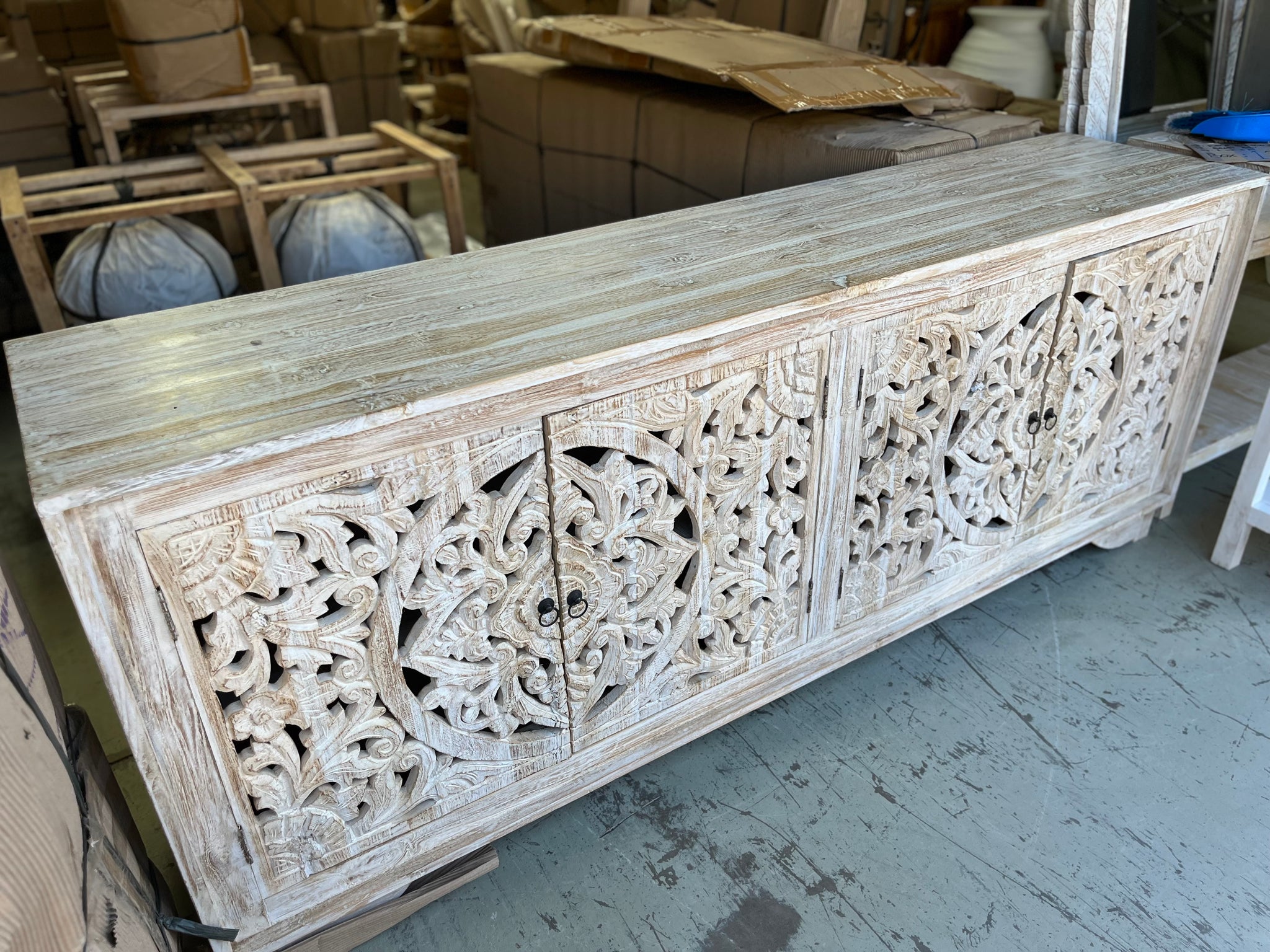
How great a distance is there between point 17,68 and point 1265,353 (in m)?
3.83

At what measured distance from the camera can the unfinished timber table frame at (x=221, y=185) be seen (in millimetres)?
1986

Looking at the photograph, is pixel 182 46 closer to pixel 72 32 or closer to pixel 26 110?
pixel 26 110

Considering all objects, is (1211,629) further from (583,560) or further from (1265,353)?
(583,560)

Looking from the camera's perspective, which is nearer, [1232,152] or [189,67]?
[1232,152]

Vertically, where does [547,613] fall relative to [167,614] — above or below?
below

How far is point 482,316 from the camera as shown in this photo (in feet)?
3.92

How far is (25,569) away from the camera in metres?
2.11

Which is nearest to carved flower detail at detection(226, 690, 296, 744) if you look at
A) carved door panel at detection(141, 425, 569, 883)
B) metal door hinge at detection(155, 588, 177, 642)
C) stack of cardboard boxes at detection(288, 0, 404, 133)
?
carved door panel at detection(141, 425, 569, 883)

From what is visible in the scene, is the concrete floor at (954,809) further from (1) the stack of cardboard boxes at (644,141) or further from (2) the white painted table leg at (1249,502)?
(1) the stack of cardboard boxes at (644,141)

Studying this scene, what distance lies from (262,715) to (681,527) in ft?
2.01

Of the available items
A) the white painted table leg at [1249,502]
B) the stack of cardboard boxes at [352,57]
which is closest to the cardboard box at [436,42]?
the stack of cardboard boxes at [352,57]

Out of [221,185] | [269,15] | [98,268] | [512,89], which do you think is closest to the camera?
[98,268]

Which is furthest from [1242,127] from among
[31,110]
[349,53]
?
[349,53]

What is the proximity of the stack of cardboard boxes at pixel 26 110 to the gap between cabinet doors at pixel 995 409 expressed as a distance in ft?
10.3
